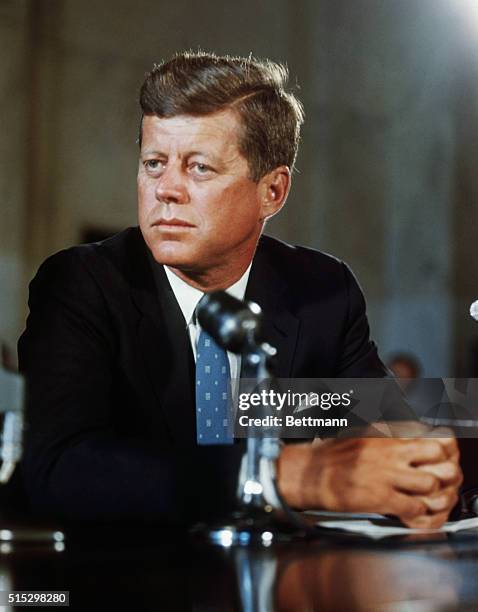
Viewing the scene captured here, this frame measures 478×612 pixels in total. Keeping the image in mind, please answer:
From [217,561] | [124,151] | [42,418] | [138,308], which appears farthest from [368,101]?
[217,561]

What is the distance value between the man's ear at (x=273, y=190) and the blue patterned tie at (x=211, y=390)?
36 centimetres

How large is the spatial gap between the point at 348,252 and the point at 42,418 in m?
1.77

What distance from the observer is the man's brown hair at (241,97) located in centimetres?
178

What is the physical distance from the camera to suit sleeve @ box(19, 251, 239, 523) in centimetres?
140

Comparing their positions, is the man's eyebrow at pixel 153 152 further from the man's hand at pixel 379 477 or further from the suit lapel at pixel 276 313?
the man's hand at pixel 379 477

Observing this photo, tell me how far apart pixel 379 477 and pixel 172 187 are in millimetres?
678

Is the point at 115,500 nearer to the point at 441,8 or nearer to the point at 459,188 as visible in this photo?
the point at 441,8

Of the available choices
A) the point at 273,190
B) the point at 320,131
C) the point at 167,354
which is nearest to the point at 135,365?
the point at 167,354

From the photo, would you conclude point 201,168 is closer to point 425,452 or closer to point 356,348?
point 356,348

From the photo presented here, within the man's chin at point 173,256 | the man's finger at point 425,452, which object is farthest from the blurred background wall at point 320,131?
the man's finger at point 425,452

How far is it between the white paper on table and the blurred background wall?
0.93 meters

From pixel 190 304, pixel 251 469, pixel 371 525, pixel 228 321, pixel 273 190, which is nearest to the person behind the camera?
pixel 228 321

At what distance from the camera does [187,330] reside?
5.88ft

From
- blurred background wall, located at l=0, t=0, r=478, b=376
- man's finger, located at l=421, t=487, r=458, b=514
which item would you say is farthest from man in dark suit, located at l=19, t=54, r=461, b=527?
blurred background wall, located at l=0, t=0, r=478, b=376
